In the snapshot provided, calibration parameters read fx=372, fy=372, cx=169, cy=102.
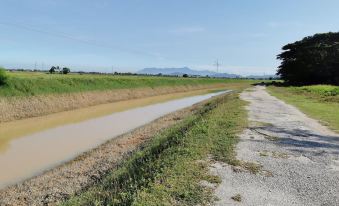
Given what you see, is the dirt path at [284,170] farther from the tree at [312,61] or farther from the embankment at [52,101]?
the tree at [312,61]

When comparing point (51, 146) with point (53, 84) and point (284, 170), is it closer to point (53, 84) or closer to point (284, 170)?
point (284, 170)

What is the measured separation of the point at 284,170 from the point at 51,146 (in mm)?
12963

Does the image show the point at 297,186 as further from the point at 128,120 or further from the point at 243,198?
the point at 128,120

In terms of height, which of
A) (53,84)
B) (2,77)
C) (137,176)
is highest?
(2,77)

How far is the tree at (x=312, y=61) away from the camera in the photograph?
68.0m

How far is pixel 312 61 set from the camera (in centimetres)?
6919

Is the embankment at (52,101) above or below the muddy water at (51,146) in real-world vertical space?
above

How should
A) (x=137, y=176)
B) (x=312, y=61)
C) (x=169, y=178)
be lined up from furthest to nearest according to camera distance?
1. (x=312, y=61)
2. (x=137, y=176)
3. (x=169, y=178)

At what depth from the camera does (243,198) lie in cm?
794

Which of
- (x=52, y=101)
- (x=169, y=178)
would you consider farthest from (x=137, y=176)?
(x=52, y=101)

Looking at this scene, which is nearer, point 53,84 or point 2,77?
point 2,77

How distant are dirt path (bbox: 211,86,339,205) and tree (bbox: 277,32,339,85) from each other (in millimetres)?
56429

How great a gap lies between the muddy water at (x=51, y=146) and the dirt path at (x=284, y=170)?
25.8ft

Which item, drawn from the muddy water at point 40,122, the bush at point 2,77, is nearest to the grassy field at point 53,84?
the bush at point 2,77
